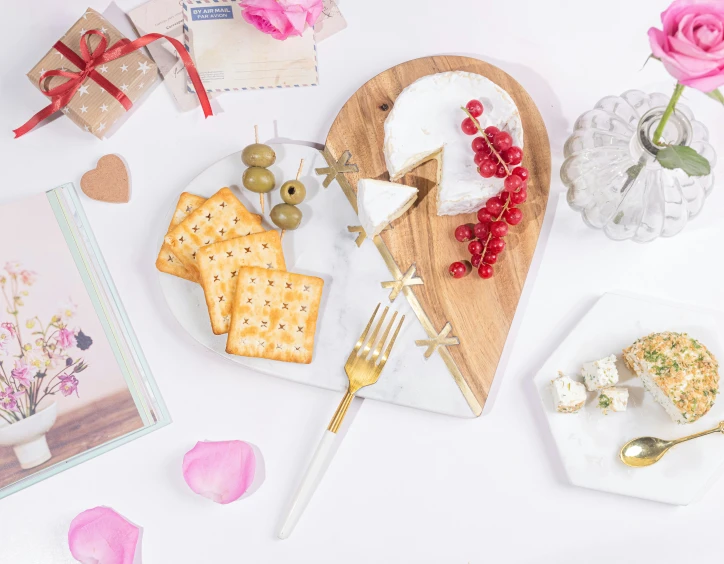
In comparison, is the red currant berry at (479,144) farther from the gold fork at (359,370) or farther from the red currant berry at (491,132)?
the gold fork at (359,370)

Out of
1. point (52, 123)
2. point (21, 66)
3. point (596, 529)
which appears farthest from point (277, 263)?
point (596, 529)

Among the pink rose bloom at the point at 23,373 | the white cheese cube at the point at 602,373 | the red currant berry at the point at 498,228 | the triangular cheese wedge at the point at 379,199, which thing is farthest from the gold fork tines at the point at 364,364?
the pink rose bloom at the point at 23,373

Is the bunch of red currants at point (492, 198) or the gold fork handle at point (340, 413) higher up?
the bunch of red currants at point (492, 198)

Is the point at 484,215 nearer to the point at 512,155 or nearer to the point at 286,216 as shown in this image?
the point at 512,155

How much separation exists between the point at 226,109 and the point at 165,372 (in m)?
0.85

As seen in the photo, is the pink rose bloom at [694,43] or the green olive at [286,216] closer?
the pink rose bloom at [694,43]

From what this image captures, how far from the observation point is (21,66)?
1951mm

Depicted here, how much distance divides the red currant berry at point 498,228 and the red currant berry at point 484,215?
0.07 feet

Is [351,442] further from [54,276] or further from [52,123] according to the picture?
[52,123]

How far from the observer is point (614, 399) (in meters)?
1.76

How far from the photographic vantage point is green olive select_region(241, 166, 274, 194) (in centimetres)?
178

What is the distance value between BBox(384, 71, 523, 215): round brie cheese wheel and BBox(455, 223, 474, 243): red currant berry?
0.07m

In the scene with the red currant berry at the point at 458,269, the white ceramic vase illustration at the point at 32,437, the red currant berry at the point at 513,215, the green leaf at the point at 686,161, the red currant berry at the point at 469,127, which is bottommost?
the white ceramic vase illustration at the point at 32,437

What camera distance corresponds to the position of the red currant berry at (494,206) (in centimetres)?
173
